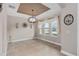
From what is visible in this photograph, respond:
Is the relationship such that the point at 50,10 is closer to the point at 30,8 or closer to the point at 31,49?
the point at 30,8

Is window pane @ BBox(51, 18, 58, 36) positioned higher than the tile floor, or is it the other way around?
window pane @ BBox(51, 18, 58, 36)

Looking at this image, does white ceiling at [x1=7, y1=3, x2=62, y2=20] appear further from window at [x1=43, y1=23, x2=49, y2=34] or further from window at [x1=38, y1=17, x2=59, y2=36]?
window at [x1=43, y1=23, x2=49, y2=34]

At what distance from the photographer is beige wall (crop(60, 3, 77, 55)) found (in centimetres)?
151

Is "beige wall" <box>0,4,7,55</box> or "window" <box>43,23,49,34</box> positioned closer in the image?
"beige wall" <box>0,4,7,55</box>

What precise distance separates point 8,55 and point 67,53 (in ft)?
3.36

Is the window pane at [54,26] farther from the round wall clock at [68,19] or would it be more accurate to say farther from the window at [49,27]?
the round wall clock at [68,19]

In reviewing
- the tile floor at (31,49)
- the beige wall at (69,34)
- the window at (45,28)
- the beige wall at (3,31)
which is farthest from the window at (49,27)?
the beige wall at (3,31)

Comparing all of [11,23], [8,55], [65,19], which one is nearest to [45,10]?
[65,19]

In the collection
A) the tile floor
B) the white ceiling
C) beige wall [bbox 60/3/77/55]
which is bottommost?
the tile floor

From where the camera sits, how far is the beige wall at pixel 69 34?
151 cm

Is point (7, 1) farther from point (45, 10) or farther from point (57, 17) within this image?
point (57, 17)

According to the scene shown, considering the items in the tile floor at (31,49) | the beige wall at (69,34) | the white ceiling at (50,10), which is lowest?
the tile floor at (31,49)

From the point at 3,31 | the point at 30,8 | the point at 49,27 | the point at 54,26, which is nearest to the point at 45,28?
the point at 49,27

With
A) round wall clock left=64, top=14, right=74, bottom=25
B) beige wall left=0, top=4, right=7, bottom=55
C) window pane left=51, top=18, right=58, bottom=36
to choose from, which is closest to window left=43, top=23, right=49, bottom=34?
window pane left=51, top=18, right=58, bottom=36
